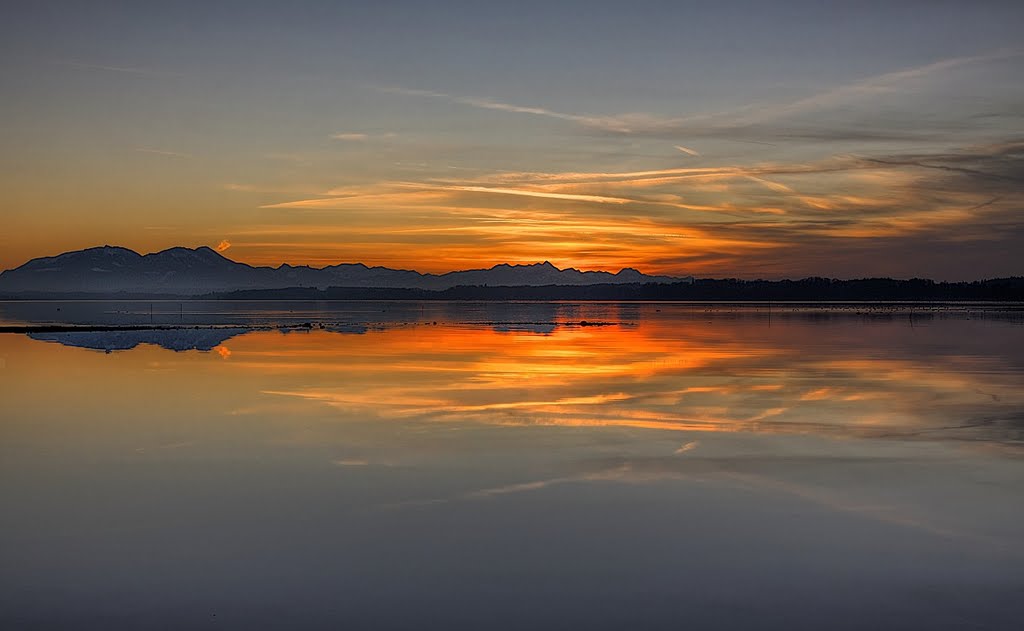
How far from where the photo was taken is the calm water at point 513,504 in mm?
8977

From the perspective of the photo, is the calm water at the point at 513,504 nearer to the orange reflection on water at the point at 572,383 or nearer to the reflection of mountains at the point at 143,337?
the orange reflection on water at the point at 572,383

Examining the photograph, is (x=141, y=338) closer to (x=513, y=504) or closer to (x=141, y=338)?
(x=141, y=338)

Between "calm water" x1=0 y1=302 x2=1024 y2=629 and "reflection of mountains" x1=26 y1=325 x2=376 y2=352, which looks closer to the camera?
"calm water" x1=0 y1=302 x2=1024 y2=629

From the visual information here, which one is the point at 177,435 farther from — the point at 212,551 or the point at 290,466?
the point at 212,551

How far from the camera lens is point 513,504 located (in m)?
12.8

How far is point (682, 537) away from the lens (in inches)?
442

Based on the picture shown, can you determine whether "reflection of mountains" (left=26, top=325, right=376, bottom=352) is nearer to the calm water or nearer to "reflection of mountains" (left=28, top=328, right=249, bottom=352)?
"reflection of mountains" (left=28, top=328, right=249, bottom=352)

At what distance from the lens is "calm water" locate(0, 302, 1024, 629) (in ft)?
29.5

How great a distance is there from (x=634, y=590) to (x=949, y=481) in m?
7.28

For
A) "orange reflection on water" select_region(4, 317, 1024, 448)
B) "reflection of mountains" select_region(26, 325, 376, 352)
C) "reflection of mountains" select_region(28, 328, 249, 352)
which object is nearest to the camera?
"orange reflection on water" select_region(4, 317, 1024, 448)

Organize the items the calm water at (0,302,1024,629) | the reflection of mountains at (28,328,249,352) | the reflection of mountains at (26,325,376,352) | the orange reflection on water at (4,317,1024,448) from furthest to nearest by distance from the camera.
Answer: the reflection of mountains at (28,328,249,352)
the reflection of mountains at (26,325,376,352)
the orange reflection on water at (4,317,1024,448)
the calm water at (0,302,1024,629)

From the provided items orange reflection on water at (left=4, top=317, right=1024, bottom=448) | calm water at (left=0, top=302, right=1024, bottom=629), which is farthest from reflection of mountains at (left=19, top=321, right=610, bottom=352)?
calm water at (left=0, top=302, right=1024, bottom=629)

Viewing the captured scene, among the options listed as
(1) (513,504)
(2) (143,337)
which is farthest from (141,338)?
(1) (513,504)

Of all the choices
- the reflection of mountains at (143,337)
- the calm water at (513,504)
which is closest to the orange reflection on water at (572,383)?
the calm water at (513,504)
